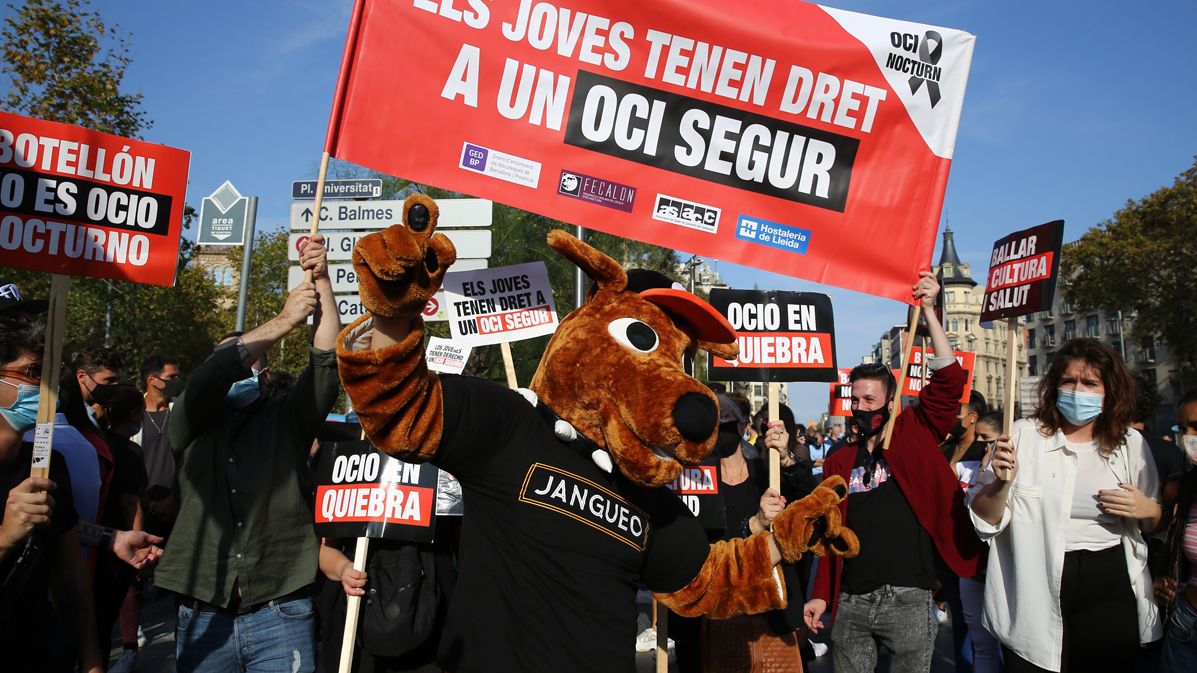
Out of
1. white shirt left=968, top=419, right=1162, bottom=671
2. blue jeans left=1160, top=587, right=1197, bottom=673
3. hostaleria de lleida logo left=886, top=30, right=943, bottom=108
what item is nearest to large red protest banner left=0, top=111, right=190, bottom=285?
hostaleria de lleida logo left=886, top=30, right=943, bottom=108

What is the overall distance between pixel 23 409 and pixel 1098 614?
4.72m

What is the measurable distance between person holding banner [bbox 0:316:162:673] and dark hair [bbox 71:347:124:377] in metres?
2.95

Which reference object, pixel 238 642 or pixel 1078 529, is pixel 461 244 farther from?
pixel 1078 529

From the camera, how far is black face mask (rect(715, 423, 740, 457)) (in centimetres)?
543

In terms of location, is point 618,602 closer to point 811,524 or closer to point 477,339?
point 811,524

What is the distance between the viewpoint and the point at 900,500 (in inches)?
194

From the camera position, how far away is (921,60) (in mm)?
4523

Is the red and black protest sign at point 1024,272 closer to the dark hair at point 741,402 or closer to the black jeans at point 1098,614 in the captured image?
the black jeans at point 1098,614

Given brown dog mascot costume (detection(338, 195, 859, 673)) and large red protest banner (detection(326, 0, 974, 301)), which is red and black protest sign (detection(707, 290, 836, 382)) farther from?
brown dog mascot costume (detection(338, 195, 859, 673))

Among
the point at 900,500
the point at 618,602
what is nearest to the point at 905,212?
the point at 900,500

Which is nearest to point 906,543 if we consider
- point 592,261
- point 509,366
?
point 509,366

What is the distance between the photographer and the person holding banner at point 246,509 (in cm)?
385

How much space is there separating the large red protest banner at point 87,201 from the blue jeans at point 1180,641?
15.6 ft

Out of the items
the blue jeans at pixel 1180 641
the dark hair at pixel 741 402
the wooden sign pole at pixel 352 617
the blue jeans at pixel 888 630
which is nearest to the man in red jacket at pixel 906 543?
the blue jeans at pixel 888 630
